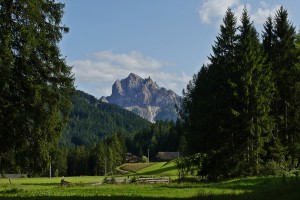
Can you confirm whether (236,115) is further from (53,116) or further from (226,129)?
(53,116)

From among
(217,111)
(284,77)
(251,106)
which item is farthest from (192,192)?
(284,77)

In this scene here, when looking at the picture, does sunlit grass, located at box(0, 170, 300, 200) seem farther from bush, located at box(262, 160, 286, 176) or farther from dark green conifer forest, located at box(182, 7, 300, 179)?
dark green conifer forest, located at box(182, 7, 300, 179)

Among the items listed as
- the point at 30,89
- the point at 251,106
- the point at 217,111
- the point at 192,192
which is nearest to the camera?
the point at 192,192

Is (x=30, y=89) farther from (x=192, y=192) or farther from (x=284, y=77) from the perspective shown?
(x=284, y=77)

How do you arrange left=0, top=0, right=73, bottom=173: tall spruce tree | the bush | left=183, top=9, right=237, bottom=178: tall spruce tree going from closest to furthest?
left=0, top=0, right=73, bottom=173: tall spruce tree < the bush < left=183, top=9, right=237, bottom=178: tall spruce tree

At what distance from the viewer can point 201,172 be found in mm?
42844

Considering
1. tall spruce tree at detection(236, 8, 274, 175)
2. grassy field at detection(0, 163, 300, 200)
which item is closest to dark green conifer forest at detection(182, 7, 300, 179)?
tall spruce tree at detection(236, 8, 274, 175)

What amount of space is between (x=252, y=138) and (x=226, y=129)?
2575 mm

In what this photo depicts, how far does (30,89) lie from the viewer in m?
24.6

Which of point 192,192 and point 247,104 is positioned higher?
point 247,104

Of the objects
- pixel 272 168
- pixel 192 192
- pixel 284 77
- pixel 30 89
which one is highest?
pixel 284 77

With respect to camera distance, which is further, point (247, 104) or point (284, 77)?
point (284, 77)

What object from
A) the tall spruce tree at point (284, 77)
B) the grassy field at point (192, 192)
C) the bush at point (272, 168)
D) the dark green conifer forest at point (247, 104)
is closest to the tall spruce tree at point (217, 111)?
the dark green conifer forest at point (247, 104)

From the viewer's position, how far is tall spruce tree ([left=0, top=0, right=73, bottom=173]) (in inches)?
963
